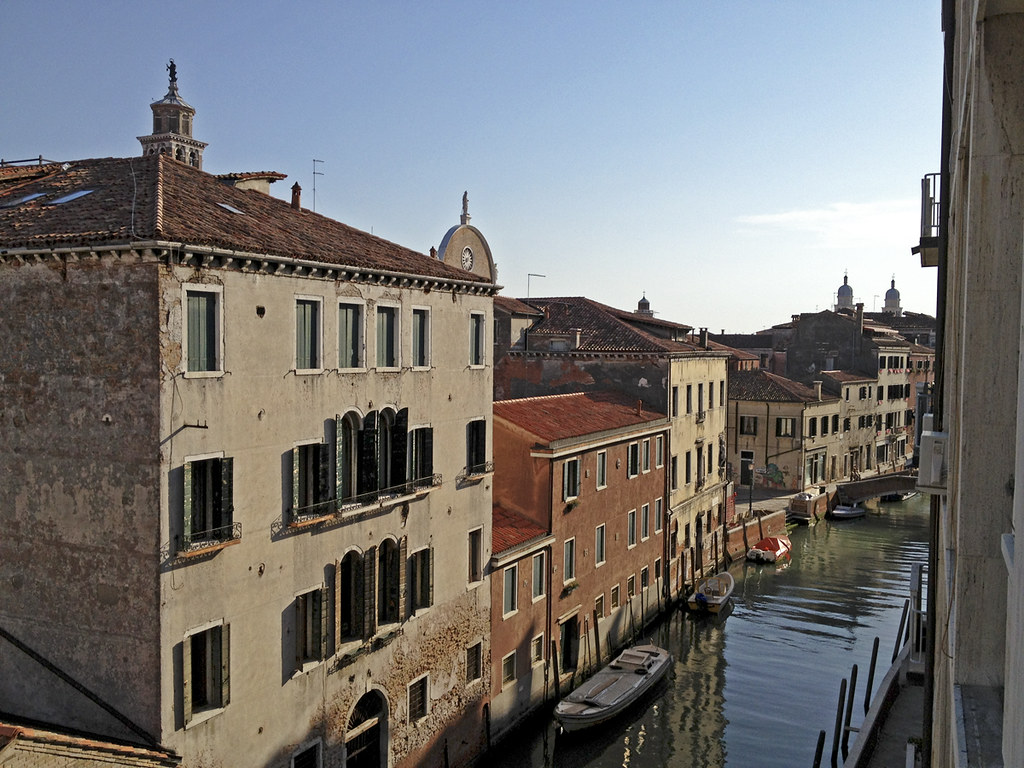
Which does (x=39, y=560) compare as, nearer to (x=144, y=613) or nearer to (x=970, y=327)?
(x=144, y=613)

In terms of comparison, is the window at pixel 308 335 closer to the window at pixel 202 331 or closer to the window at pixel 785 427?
the window at pixel 202 331

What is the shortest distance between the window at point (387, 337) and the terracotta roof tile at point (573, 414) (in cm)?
566

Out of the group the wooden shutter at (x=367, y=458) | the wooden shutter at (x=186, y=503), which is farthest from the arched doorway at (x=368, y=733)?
the wooden shutter at (x=186, y=503)

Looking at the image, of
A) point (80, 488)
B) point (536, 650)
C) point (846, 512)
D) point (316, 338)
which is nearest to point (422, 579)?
point (316, 338)

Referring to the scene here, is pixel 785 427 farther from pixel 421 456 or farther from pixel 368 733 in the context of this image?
pixel 368 733

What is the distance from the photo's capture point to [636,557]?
2509cm

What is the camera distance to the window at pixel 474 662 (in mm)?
17422

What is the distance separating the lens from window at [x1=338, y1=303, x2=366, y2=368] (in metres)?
13.7

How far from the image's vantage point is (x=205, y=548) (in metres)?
11.0

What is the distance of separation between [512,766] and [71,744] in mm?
9823

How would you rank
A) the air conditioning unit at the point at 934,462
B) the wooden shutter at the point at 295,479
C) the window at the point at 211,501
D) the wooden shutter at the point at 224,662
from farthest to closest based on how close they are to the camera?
the wooden shutter at the point at 295,479 < the wooden shutter at the point at 224,662 < the window at the point at 211,501 < the air conditioning unit at the point at 934,462

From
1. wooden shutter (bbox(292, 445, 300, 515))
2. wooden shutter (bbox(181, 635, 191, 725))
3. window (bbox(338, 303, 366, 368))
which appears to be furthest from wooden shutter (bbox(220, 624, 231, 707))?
window (bbox(338, 303, 366, 368))

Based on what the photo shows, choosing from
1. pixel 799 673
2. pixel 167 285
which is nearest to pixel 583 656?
pixel 799 673

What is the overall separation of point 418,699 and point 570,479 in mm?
6598
